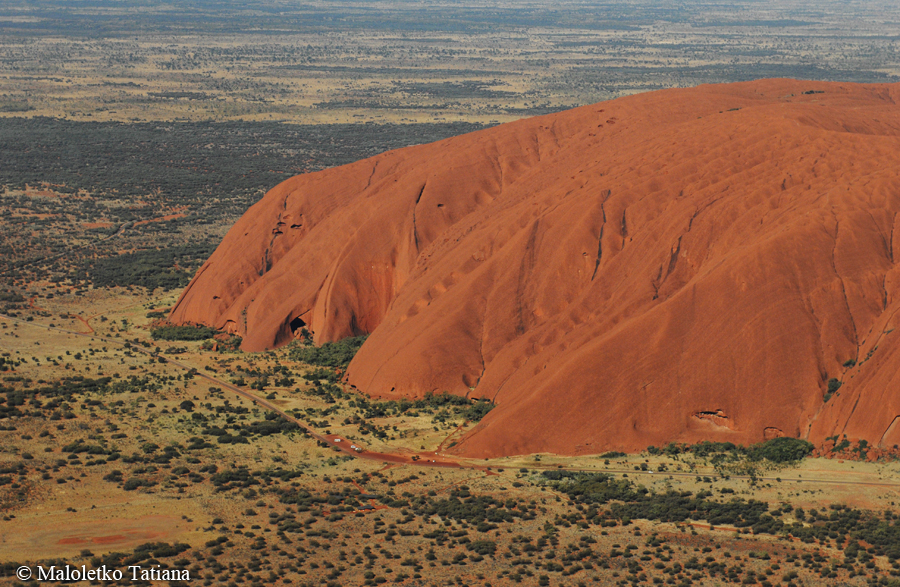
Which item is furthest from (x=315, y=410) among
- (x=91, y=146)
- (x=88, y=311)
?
(x=91, y=146)

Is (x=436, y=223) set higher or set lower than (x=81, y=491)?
higher

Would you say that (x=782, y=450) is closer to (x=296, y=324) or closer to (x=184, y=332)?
(x=296, y=324)

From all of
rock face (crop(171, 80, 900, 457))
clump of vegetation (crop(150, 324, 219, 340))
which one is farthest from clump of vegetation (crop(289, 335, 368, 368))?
clump of vegetation (crop(150, 324, 219, 340))

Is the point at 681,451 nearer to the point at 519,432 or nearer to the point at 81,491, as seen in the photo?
the point at 519,432

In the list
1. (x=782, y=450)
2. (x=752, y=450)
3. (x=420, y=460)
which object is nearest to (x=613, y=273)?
(x=752, y=450)

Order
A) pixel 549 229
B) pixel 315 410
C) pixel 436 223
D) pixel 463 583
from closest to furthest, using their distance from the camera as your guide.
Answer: pixel 463 583
pixel 315 410
pixel 549 229
pixel 436 223

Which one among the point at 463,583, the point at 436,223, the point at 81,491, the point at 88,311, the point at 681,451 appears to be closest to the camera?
the point at 463,583

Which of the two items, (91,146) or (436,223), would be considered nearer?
(436,223)
